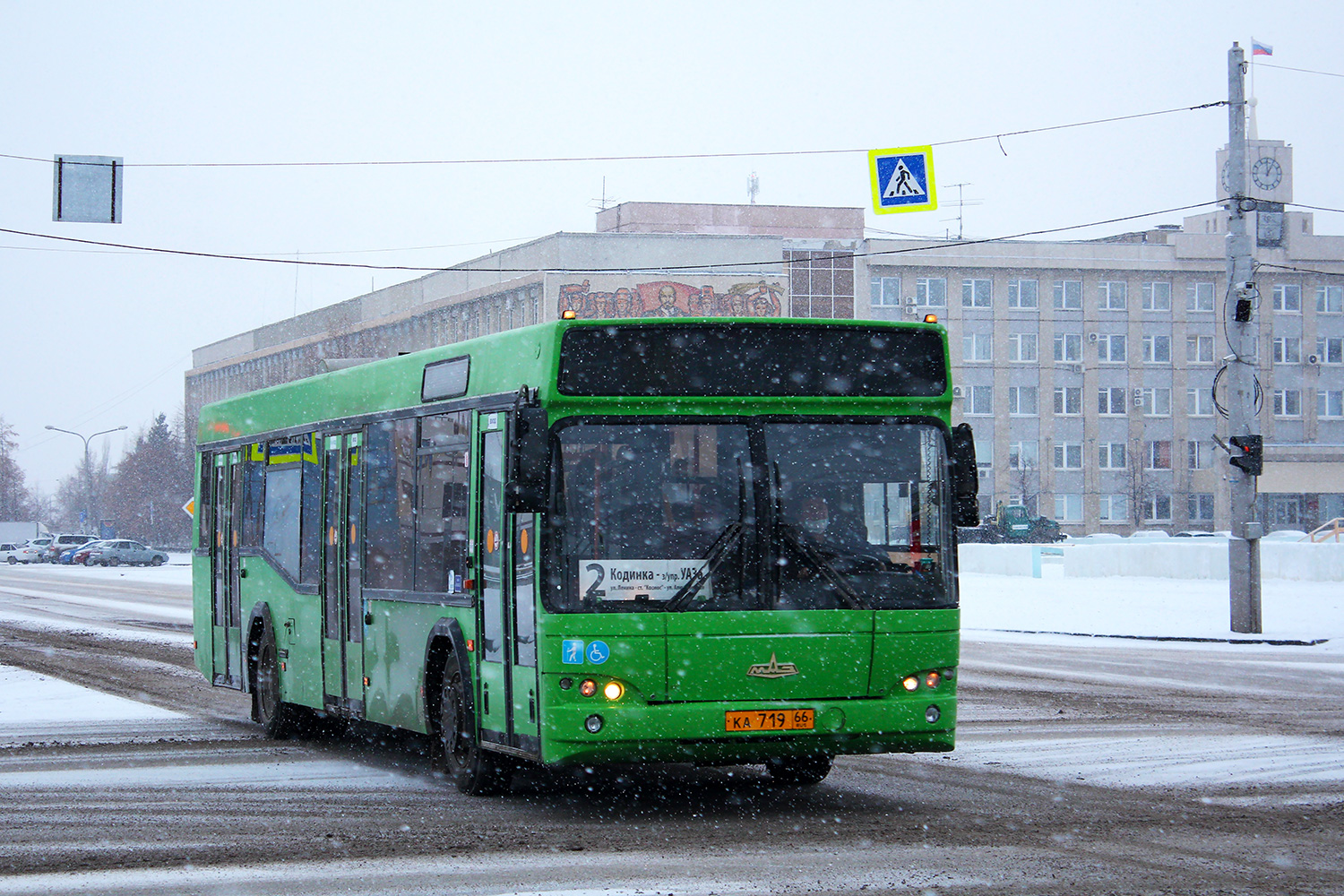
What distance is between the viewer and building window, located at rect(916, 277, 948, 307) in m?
95.4

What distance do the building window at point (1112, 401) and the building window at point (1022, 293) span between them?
5.96 m

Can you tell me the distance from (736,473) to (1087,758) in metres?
4.12

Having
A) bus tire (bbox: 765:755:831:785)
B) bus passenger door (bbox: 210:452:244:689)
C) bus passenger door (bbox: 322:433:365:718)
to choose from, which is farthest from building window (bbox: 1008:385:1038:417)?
bus tire (bbox: 765:755:831:785)

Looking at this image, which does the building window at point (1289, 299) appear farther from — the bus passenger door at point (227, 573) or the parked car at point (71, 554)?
the bus passenger door at point (227, 573)

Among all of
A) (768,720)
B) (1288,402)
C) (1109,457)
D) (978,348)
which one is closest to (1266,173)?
(768,720)

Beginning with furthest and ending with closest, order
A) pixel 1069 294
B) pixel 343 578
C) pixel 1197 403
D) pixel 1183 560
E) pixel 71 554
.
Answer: pixel 1197 403, pixel 1069 294, pixel 71 554, pixel 1183 560, pixel 343 578

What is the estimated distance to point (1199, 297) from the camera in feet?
317

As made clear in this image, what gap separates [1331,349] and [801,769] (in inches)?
3728

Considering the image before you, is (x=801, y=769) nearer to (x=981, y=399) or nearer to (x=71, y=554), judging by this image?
(x=71, y=554)

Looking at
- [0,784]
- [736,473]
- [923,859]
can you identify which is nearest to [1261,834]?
[923,859]

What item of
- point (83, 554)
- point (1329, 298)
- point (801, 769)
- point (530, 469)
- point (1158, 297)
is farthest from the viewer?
point (1329, 298)

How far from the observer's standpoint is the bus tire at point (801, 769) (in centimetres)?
1129

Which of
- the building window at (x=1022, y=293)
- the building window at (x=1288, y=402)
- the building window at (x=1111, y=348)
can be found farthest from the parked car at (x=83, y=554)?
the building window at (x=1288, y=402)

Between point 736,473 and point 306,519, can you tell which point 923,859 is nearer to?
point 736,473
